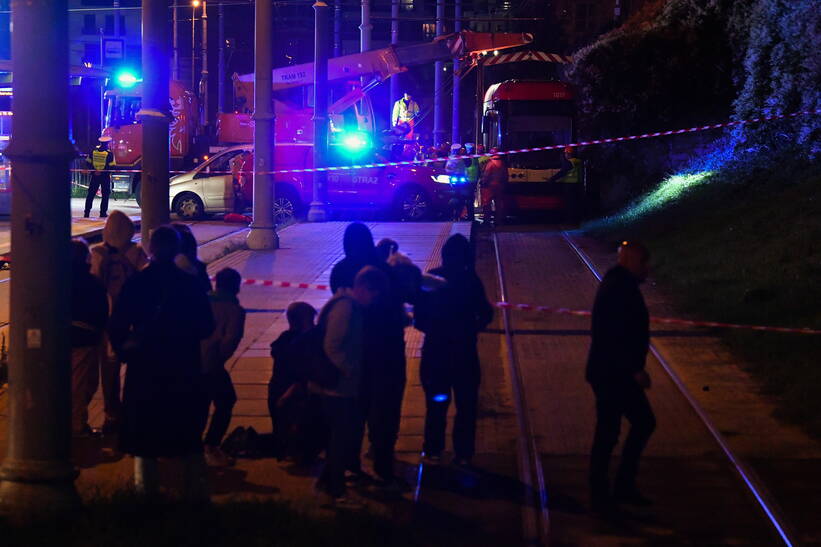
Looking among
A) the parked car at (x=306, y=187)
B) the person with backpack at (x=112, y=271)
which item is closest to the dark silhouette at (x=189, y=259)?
the person with backpack at (x=112, y=271)

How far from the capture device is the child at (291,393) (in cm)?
772

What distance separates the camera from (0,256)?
768 inches

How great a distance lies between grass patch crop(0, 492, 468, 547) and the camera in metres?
5.48

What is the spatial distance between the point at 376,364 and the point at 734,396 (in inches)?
156

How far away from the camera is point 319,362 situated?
6.98 meters

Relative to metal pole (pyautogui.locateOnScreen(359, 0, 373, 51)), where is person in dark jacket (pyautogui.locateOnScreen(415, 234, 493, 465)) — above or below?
below

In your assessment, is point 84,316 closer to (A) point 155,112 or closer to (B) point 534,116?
(A) point 155,112

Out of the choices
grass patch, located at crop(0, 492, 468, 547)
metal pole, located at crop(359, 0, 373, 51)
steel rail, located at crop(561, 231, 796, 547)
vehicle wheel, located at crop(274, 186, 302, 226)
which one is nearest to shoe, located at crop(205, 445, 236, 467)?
grass patch, located at crop(0, 492, 468, 547)

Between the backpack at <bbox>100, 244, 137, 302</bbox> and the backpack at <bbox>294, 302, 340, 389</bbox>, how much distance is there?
2.10m

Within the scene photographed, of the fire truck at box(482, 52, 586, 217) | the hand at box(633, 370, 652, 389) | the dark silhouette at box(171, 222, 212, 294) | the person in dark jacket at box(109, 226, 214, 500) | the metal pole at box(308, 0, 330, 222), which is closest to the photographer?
the person in dark jacket at box(109, 226, 214, 500)

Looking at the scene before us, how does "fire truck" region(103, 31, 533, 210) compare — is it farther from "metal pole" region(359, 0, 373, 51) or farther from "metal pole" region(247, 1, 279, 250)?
"metal pole" region(247, 1, 279, 250)

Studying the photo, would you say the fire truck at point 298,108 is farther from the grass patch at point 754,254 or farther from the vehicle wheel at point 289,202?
the grass patch at point 754,254

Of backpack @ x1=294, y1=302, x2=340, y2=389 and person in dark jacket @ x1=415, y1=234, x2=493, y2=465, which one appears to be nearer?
backpack @ x1=294, y1=302, x2=340, y2=389

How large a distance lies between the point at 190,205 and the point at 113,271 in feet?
62.1
